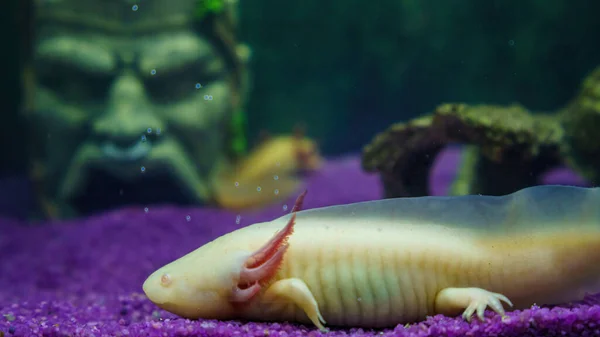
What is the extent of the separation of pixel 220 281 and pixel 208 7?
16.4 feet

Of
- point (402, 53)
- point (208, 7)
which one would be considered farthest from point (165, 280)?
point (402, 53)

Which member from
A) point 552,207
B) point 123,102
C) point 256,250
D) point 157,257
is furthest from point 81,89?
point 552,207

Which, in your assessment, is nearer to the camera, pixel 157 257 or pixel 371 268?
pixel 371 268

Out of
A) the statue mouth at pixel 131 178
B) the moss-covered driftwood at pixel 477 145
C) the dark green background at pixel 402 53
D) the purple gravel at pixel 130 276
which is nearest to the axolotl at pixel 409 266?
the purple gravel at pixel 130 276

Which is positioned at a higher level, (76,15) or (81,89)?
(76,15)

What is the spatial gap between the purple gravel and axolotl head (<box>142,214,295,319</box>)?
8 cm

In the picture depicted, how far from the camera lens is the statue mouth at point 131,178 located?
21.3ft

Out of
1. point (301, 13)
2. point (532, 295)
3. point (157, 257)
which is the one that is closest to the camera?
point (532, 295)

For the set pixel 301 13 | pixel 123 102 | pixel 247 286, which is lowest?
pixel 247 286

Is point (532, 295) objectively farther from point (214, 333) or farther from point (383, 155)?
point (383, 155)

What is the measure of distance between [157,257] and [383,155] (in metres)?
2.32

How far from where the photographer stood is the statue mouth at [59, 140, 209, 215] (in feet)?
21.3

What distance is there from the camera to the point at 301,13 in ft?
26.5

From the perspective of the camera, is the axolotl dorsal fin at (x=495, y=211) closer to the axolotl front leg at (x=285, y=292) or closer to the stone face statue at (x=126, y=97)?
the axolotl front leg at (x=285, y=292)
